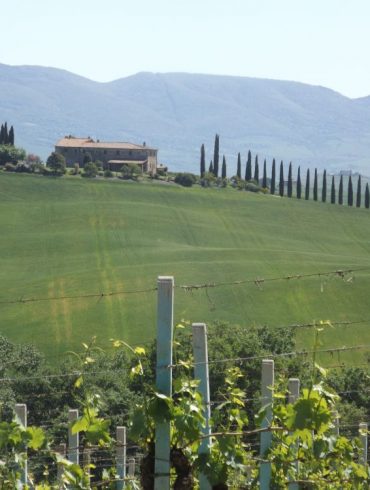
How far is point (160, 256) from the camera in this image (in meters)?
83.3

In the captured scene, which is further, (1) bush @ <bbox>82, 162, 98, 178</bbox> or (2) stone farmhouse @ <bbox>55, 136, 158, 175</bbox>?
(2) stone farmhouse @ <bbox>55, 136, 158, 175</bbox>

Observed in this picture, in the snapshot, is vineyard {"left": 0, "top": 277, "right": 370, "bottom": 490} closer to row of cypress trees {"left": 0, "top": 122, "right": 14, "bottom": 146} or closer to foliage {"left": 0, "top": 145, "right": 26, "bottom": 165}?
foliage {"left": 0, "top": 145, "right": 26, "bottom": 165}

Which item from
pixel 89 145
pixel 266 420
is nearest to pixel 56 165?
pixel 89 145

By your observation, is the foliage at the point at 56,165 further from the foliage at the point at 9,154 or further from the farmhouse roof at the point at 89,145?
the farmhouse roof at the point at 89,145

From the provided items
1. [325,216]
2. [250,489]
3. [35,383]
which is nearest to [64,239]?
[325,216]

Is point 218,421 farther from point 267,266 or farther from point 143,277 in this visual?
point 267,266

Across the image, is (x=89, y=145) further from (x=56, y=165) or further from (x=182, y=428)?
(x=182, y=428)

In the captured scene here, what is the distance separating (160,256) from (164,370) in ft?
248

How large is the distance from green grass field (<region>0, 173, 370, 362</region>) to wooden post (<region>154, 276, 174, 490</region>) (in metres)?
25.1

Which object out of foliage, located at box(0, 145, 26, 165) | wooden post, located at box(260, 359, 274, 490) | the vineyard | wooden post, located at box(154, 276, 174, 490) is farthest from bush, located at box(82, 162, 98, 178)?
wooden post, located at box(154, 276, 174, 490)

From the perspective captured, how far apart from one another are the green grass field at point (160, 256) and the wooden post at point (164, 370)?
25.1 metres

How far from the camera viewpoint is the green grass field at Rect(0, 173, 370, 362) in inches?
2419

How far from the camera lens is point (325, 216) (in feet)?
373

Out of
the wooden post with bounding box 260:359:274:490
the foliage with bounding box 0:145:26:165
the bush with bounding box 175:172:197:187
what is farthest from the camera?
the foliage with bounding box 0:145:26:165
